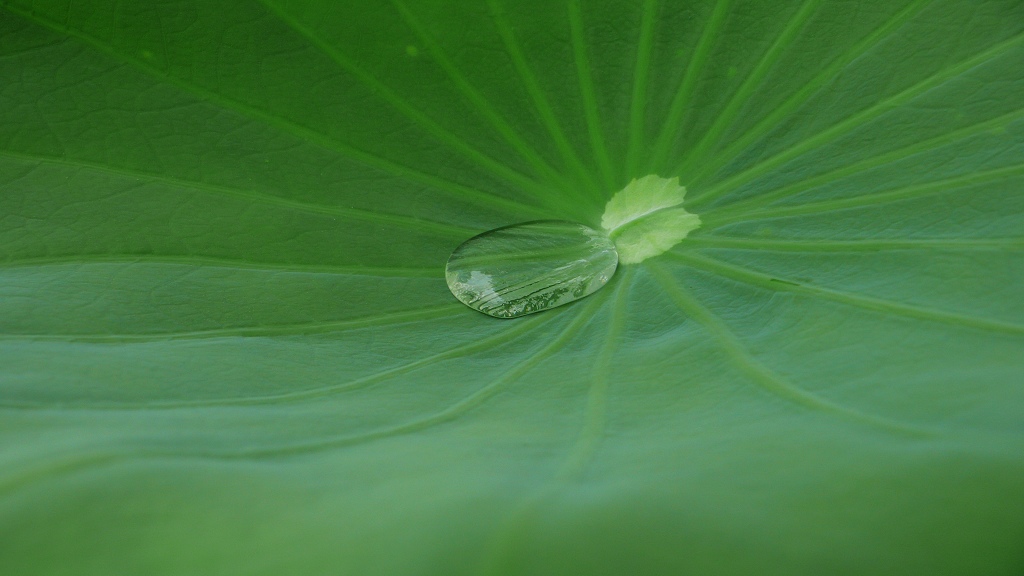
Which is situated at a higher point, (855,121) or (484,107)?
(484,107)

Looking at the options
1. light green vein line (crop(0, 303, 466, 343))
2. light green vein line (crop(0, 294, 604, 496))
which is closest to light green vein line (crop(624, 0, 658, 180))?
light green vein line (crop(0, 294, 604, 496))

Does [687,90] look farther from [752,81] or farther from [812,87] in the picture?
[812,87]

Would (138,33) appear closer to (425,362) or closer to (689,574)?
(425,362)

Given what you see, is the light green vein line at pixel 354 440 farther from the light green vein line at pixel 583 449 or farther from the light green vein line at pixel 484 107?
the light green vein line at pixel 484 107

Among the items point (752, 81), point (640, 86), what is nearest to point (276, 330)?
point (640, 86)

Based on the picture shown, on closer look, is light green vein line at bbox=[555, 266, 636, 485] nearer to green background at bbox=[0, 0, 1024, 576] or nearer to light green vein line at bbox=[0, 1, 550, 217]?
green background at bbox=[0, 0, 1024, 576]

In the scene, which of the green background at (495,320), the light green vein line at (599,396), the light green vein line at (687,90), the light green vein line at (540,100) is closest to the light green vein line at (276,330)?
the green background at (495,320)

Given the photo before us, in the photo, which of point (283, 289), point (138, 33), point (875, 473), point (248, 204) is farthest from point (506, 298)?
point (138, 33)
